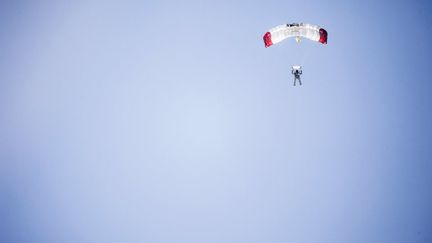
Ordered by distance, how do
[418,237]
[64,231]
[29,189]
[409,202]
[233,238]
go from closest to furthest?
[418,237] → [409,202] → [233,238] → [64,231] → [29,189]

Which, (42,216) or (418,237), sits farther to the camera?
(42,216)

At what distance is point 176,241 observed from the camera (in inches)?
1923

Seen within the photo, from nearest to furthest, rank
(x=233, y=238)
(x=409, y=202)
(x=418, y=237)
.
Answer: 1. (x=418, y=237)
2. (x=409, y=202)
3. (x=233, y=238)

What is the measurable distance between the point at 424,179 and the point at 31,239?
56465 mm

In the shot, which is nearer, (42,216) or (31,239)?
(31,239)

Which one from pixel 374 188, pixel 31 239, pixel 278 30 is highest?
pixel 278 30

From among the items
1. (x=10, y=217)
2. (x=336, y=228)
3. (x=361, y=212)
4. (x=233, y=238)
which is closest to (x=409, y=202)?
(x=361, y=212)

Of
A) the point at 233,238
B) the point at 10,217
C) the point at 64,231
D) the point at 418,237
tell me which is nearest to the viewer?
the point at 418,237

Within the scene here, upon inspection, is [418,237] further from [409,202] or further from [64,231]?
[64,231]

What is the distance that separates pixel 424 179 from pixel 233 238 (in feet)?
85.4

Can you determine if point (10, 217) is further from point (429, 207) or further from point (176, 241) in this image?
point (429, 207)

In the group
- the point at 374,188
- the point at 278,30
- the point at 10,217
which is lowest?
the point at 10,217

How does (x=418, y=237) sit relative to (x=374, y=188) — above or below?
below

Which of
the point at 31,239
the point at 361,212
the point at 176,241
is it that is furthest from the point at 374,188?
the point at 31,239
